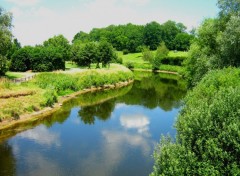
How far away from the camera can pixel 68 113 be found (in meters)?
49.1

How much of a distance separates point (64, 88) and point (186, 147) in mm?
47173

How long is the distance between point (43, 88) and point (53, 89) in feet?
6.32

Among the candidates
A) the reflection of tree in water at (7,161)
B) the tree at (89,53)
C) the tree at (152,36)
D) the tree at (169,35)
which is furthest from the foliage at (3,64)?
the tree at (169,35)

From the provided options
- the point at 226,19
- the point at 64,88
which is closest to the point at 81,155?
the point at 226,19

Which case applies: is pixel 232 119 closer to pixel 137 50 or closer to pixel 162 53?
pixel 162 53

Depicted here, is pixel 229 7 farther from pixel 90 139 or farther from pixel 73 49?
pixel 73 49

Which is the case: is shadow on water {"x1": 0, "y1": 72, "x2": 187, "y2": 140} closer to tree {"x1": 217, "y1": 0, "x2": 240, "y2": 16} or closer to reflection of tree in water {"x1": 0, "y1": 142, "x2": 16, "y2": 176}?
reflection of tree in water {"x1": 0, "y1": 142, "x2": 16, "y2": 176}

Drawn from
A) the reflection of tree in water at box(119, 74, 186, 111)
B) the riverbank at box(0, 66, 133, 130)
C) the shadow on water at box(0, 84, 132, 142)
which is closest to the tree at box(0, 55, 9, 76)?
the riverbank at box(0, 66, 133, 130)

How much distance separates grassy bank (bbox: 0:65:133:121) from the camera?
1694 inches

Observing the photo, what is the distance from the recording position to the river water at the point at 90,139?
2823 centimetres

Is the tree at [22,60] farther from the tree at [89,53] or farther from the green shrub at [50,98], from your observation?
the green shrub at [50,98]

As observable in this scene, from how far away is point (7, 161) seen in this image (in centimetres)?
2930

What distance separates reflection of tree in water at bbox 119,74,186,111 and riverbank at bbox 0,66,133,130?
637cm

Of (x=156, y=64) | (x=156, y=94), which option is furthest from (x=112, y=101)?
(x=156, y=64)
